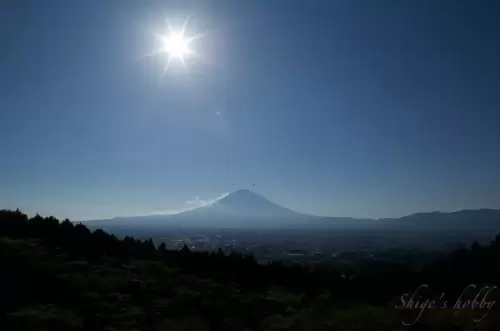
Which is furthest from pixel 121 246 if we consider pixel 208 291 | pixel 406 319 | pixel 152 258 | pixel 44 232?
pixel 406 319

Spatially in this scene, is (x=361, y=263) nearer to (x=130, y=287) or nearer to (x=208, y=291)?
(x=208, y=291)

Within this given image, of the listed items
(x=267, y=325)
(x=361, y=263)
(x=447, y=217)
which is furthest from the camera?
(x=447, y=217)

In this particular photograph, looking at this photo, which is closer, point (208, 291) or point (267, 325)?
point (267, 325)

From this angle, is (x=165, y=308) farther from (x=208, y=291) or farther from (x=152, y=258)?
(x=152, y=258)

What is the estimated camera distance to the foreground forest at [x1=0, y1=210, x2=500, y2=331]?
9.50 m

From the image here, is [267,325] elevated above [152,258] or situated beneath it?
situated beneath

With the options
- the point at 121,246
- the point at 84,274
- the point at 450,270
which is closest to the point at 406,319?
the point at 450,270

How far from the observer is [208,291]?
41.1ft

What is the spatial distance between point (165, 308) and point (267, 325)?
2.93m

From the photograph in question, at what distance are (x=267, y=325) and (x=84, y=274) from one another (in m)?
6.31

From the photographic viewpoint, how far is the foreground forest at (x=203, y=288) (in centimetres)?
950

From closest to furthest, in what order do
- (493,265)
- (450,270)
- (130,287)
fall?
(130,287)
(493,265)
(450,270)

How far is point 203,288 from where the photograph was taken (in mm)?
12930

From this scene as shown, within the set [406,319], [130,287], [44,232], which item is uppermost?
[44,232]
